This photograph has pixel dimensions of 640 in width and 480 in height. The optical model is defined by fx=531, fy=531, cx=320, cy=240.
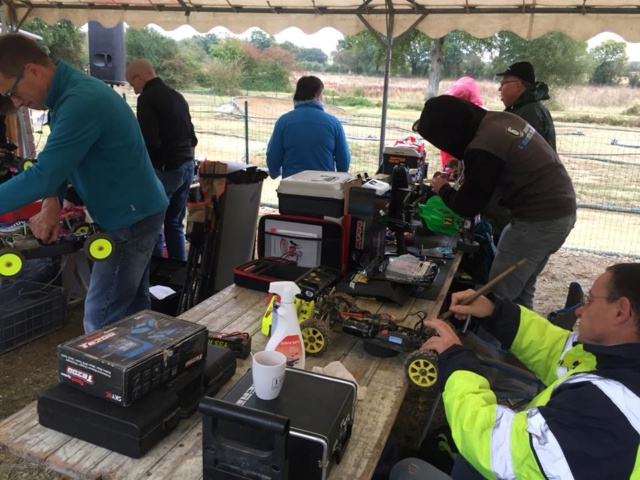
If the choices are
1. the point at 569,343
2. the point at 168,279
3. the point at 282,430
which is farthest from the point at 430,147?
the point at 282,430

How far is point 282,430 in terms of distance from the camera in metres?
0.95

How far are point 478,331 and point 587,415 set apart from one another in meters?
2.31

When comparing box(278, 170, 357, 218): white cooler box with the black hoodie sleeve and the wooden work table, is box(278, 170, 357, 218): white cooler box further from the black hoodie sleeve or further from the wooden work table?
the wooden work table

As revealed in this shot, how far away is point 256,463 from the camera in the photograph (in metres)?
1.00

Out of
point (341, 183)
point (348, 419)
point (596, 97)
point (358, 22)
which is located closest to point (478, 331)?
point (341, 183)

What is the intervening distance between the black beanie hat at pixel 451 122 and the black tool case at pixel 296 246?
2.06 feet

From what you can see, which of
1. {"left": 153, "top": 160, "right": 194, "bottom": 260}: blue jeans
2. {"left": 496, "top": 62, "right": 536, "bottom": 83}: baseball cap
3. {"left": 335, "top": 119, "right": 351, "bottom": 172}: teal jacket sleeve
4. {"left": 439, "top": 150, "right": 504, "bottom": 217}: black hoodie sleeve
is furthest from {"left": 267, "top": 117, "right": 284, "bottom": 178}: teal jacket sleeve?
{"left": 439, "top": 150, "right": 504, "bottom": 217}: black hoodie sleeve

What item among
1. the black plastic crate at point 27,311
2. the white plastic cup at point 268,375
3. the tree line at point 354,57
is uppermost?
the tree line at point 354,57

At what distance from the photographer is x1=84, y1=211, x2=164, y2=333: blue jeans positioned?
2361 millimetres

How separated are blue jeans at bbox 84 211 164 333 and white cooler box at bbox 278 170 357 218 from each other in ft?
2.01

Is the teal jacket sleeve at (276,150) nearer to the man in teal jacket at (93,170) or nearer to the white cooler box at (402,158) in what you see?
the white cooler box at (402,158)

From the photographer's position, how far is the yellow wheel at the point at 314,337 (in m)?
1.70

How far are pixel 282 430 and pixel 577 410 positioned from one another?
1.92 ft

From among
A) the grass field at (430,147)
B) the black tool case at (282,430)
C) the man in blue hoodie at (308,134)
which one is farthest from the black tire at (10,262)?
the grass field at (430,147)
